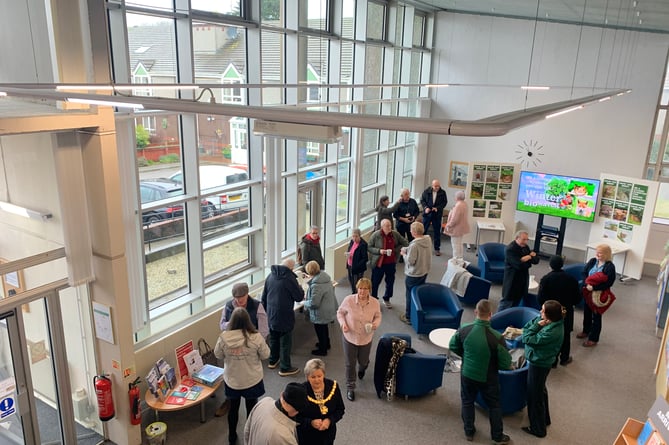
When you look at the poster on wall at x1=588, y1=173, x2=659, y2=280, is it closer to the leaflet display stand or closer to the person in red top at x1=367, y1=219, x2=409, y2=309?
the leaflet display stand

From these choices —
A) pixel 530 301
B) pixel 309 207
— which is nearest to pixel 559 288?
pixel 530 301

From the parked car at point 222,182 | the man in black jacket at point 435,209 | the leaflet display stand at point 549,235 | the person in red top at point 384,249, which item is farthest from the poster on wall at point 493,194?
the parked car at point 222,182

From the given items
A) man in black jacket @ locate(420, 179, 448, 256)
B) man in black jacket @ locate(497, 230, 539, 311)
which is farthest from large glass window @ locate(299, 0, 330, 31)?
man in black jacket @ locate(497, 230, 539, 311)

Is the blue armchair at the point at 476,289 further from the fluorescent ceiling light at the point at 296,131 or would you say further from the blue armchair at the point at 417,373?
the fluorescent ceiling light at the point at 296,131

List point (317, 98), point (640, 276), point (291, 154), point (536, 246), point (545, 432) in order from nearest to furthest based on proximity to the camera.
→ point (545, 432) < point (291, 154) < point (317, 98) < point (640, 276) < point (536, 246)

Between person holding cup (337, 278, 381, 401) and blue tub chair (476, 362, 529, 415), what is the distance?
1.41 m

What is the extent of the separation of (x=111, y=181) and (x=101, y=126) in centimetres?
48

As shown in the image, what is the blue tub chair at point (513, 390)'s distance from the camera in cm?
524

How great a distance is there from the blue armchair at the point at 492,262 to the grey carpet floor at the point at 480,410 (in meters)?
1.47

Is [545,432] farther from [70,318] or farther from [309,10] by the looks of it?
[309,10]

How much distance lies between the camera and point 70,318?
4.86 metres

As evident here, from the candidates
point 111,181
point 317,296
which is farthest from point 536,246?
point 111,181

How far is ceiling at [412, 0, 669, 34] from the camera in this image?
720 centimetres

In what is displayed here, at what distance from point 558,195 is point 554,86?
2.39m
